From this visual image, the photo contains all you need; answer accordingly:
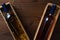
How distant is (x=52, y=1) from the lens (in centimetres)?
114

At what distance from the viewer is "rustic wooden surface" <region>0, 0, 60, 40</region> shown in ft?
3.84

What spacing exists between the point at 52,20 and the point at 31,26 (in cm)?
17

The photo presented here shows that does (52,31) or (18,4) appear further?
(18,4)

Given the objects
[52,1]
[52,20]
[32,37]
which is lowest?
[32,37]

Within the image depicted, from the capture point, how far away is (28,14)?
A: 3.89ft

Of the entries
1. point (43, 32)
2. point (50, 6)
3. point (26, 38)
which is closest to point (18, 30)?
point (26, 38)

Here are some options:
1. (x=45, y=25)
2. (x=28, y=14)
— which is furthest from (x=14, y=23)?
(x=45, y=25)

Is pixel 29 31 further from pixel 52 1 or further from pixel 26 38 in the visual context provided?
pixel 52 1

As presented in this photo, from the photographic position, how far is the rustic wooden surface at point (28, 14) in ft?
3.84

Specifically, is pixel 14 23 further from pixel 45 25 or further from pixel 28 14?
pixel 45 25

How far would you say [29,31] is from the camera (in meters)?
1.18

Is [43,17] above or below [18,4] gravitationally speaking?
below

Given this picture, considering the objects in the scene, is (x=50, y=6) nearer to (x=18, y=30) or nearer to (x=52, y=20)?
(x=52, y=20)

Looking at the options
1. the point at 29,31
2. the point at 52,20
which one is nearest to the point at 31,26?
the point at 29,31
